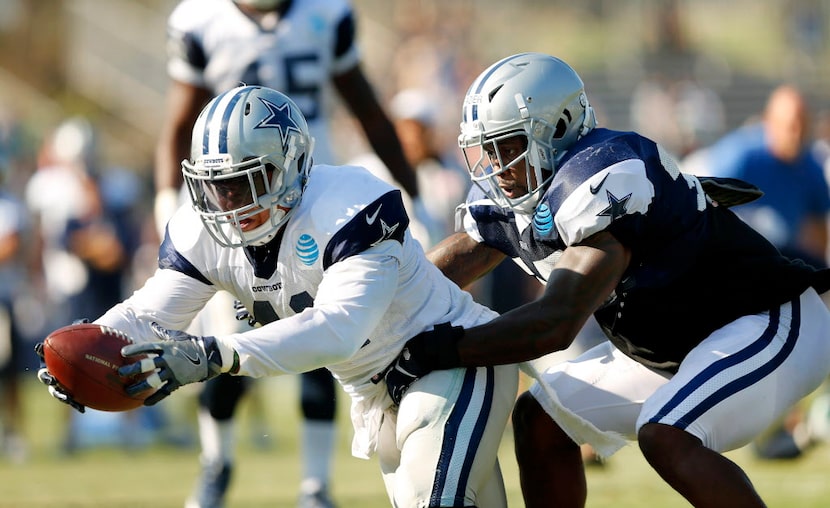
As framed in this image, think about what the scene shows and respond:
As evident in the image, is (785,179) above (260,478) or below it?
above

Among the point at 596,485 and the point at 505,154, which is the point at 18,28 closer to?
the point at 596,485

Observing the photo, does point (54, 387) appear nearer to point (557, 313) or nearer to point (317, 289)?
point (317, 289)

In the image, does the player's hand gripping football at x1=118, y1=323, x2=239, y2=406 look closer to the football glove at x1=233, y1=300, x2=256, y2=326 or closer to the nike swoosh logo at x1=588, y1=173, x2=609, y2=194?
the football glove at x1=233, y1=300, x2=256, y2=326

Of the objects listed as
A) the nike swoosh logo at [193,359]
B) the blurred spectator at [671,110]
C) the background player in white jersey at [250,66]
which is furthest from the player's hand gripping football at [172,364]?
the blurred spectator at [671,110]

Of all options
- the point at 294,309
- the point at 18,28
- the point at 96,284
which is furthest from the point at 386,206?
the point at 18,28

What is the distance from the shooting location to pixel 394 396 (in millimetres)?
3848

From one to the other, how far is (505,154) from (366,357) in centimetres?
74

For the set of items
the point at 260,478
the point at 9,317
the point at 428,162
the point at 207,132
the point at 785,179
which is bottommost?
the point at 260,478

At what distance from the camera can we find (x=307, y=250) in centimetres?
366

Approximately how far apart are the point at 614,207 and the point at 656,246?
0.89 feet

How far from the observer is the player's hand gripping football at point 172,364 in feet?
10.7

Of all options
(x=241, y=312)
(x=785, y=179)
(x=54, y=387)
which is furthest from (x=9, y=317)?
(x=54, y=387)

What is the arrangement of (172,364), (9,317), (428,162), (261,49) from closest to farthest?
(172,364) → (261,49) → (428,162) → (9,317)

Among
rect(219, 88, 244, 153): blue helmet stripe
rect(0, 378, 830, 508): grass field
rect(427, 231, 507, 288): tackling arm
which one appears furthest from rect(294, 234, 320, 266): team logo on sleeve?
rect(0, 378, 830, 508): grass field
